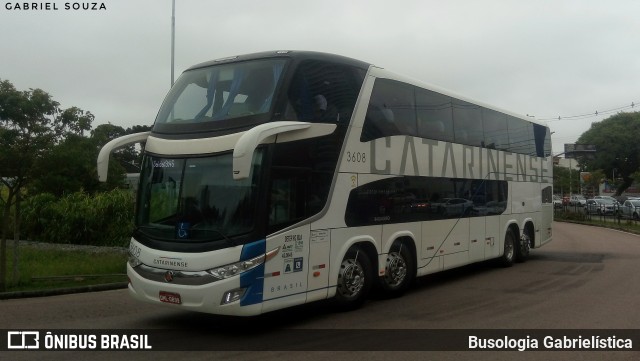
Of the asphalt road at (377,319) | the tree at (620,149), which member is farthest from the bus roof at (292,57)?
the tree at (620,149)

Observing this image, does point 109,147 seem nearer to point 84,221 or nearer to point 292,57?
point 292,57

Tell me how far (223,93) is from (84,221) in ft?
40.8

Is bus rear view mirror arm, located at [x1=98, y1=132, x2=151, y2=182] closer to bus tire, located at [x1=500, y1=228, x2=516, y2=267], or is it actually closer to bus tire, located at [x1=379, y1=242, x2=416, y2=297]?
bus tire, located at [x1=379, y1=242, x2=416, y2=297]

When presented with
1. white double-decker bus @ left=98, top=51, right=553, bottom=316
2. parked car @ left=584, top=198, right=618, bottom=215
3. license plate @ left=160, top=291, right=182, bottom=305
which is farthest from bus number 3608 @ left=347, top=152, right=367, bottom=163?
parked car @ left=584, top=198, right=618, bottom=215

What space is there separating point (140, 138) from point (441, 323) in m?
5.50

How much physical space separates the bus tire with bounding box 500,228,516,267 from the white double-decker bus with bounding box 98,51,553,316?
4.08 metres

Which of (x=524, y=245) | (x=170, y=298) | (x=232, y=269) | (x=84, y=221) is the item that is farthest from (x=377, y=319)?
(x=84, y=221)

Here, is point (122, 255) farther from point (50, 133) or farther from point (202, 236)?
point (202, 236)

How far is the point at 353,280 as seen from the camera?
9.38m

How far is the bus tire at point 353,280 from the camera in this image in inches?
363

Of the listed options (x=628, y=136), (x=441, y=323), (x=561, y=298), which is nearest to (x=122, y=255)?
(x=441, y=323)

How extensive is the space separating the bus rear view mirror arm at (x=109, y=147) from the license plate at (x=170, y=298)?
2.23 m

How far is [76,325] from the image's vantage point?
27.7 ft

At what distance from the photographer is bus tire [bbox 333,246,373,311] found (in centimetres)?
922
